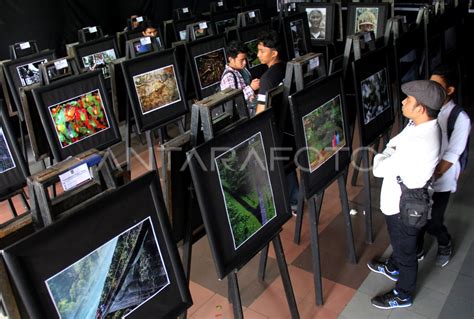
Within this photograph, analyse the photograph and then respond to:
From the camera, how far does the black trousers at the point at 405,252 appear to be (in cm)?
222

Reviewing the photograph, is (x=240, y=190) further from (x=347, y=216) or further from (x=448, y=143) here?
(x=448, y=143)

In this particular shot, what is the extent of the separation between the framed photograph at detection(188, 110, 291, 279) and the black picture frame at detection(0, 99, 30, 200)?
1450mm

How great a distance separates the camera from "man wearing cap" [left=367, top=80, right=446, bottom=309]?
2.00 meters

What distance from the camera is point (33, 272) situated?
105 centimetres

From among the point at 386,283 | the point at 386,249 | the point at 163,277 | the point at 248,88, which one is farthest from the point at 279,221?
the point at 248,88

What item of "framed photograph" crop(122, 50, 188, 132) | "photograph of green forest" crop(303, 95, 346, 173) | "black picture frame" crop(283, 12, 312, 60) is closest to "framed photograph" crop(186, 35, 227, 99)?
"framed photograph" crop(122, 50, 188, 132)

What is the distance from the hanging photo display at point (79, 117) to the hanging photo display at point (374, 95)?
5.68 ft

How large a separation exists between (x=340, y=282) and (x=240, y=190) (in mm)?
1289

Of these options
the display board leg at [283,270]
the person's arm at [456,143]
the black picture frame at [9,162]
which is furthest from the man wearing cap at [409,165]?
the black picture frame at [9,162]

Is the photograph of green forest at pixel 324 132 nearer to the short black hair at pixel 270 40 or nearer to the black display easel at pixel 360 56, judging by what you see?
the black display easel at pixel 360 56

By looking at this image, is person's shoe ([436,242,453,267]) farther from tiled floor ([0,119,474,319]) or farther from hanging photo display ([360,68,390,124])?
hanging photo display ([360,68,390,124])

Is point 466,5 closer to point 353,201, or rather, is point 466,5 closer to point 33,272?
point 353,201

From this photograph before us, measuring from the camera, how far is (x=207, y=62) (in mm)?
4016

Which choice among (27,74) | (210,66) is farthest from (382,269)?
(27,74)
